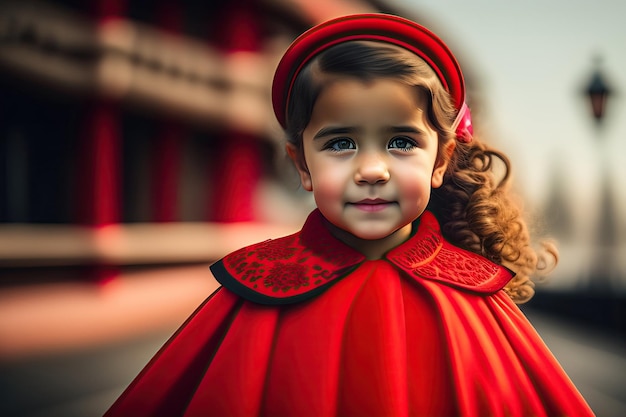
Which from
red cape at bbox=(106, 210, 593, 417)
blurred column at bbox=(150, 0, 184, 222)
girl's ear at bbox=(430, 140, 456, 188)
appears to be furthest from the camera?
blurred column at bbox=(150, 0, 184, 222)

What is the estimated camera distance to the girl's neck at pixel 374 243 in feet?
3.99

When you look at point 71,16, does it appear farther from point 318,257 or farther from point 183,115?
point 318,257

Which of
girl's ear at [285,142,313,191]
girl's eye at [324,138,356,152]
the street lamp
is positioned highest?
the street lamp

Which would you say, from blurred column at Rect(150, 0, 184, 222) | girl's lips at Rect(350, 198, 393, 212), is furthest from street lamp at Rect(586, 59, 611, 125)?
girl's lips at Rect(350, 198, 393, 212)

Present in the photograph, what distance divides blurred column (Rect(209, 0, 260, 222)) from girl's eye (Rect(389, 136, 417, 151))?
12.1 feet

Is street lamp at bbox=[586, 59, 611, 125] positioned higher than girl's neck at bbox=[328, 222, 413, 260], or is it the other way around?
street lamp at bbox=[586, 59, 611, 125]

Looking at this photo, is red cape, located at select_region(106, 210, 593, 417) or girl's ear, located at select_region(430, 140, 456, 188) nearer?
red cape, located at select_region(106, 210, 593, 417)

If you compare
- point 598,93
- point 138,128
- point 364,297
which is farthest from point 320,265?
point 598,93

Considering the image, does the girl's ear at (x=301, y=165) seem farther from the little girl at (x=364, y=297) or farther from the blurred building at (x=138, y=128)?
the blurred building at (x=138, y=128)

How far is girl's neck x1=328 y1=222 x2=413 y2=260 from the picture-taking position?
1.22 metres

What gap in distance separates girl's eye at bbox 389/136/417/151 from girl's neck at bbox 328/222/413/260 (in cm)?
19

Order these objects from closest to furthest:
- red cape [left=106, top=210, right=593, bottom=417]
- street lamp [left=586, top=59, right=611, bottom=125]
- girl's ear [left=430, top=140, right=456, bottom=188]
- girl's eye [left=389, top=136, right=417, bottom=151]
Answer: red cape [left=106, top=210, right=593, bottom=417]
girl's eye [left=389, top=136, right=417, bottom=151]
girl's ear [left=430, top=140, right=456, bottom=188]
street lamp [left=586, top=59, right=611, bottom=125]

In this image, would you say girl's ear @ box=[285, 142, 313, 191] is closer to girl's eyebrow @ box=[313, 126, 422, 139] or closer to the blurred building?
girl's eyebrow @ box=[313, 126, 422, 139]

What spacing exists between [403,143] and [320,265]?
1.02ft
